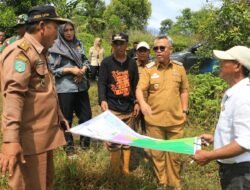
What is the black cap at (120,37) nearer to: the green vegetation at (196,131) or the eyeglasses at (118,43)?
the eyeglasses at (118,43)

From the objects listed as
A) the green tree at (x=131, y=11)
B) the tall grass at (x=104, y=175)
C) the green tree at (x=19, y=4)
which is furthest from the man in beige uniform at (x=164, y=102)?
the green tree at (x=131, y=11)

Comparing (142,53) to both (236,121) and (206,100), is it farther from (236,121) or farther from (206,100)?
(236,121)

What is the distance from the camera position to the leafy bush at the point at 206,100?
6.56 metres

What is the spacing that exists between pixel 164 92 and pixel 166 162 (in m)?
0.82

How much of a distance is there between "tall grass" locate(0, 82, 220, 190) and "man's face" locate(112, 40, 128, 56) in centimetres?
124

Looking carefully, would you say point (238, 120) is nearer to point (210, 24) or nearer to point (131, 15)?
point (210, 24)

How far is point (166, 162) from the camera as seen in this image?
4.34 meters

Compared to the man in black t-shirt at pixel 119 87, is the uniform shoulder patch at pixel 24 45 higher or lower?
higher

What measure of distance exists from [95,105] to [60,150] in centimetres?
364

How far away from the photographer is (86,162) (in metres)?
4.37

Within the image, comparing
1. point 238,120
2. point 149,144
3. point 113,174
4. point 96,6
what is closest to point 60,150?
point 113,174

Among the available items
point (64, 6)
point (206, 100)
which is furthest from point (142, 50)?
point (64, 6)

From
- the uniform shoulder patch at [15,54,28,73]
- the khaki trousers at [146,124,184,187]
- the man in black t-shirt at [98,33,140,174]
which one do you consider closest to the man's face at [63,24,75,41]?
the man in black t-shirt at [98,33,140,174]

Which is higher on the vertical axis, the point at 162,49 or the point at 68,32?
the point at 68,32
